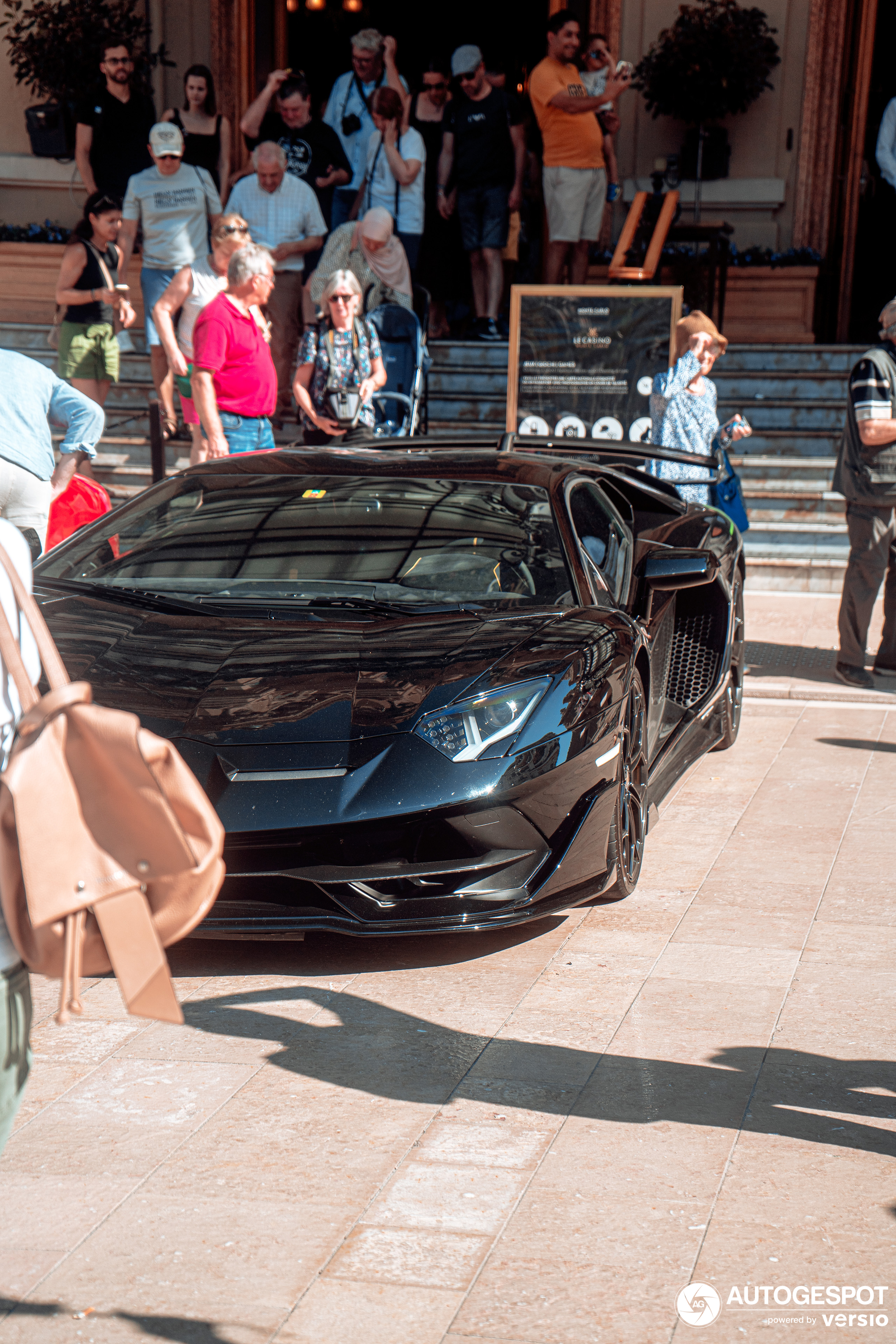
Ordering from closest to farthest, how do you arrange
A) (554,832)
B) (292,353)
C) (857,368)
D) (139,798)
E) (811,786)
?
(139,798) → (554,832) → (811,786) → (857,368) → (292,353)

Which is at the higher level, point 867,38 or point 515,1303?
point 867,38

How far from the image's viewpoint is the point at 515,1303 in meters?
2.51

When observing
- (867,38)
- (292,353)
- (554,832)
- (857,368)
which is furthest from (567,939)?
(867,38)

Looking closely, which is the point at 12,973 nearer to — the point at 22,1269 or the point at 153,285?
the point at 22,1269

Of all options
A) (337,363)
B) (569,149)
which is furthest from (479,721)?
(569,149)

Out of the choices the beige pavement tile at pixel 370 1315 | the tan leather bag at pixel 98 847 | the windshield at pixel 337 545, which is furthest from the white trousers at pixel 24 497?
the tan leather bag at pixel 98 847

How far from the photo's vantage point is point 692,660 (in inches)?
237

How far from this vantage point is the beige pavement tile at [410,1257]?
8.46ft

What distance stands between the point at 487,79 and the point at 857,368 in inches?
229

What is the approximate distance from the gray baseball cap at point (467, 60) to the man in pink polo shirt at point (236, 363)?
490 cm

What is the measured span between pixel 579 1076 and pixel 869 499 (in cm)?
503

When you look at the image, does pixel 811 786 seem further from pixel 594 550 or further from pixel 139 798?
pixel 139 798

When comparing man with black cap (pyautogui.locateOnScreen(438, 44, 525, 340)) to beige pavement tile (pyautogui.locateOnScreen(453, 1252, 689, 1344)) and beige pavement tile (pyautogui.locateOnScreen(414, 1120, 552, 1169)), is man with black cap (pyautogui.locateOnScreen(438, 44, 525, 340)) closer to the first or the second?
beige pavement tile (pyautogui.locateOnScreen(414, 1120, 552, 1169))

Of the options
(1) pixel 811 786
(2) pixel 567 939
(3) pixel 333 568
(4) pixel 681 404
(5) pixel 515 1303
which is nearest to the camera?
(5) pixel 515 1303
